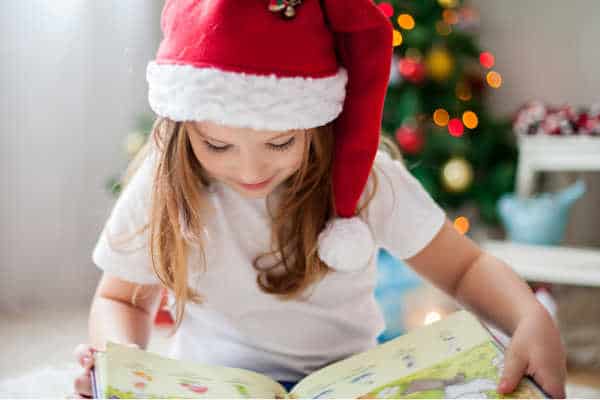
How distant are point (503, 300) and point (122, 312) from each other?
44 cm

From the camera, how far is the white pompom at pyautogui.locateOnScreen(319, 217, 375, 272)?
0.73 m

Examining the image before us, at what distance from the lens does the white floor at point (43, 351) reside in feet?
4.06

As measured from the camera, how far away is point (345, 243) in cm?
72

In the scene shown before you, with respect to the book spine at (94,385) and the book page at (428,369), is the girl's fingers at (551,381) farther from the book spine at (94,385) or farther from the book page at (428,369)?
the book spine at (94,385)

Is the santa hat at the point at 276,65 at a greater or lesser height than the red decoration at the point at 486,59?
greater

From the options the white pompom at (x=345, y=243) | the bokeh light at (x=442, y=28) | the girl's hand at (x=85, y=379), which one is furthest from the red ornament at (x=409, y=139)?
the girl's hand at (x=85, y=379)

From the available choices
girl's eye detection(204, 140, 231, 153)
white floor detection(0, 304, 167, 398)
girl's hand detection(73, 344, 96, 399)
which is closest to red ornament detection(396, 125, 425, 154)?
white floor detection(0, 304, 167, 398)

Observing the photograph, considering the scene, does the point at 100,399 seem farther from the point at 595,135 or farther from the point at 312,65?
the point at 595,135

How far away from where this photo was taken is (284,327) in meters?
0.83

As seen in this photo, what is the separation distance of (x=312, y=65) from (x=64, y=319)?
131cm

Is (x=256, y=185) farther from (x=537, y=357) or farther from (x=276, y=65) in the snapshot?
(x=537, y=357)

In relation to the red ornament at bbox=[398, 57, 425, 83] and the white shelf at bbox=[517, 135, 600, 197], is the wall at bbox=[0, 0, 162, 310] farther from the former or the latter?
the white shelf at bbox=[517, 135, 600, 197]

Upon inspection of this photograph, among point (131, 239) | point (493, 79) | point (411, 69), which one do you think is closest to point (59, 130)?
point (411, 69)

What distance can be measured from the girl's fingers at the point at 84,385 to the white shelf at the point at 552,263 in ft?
3.79
